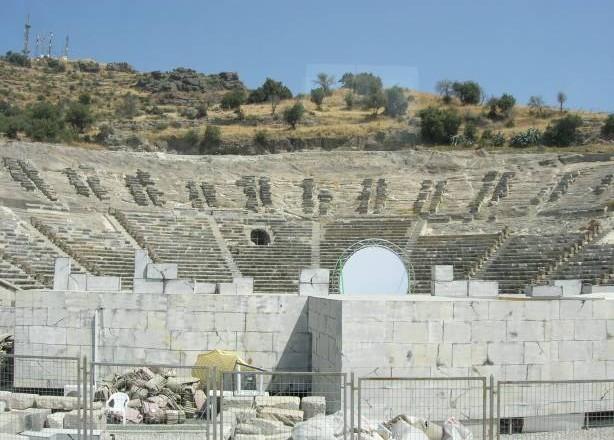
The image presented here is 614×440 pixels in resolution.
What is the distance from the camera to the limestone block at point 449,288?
17.0 m

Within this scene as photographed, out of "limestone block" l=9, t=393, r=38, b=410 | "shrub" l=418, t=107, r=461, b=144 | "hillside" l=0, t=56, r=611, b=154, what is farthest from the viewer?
"shrub" l=418, t=107, r=461, b=144

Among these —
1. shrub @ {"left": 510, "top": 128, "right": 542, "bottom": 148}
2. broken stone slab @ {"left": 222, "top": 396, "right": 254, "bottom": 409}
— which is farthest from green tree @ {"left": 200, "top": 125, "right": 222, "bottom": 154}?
broken stone slab @ {"left": 222, "top": 396, "right": 254, "bottom": 409}

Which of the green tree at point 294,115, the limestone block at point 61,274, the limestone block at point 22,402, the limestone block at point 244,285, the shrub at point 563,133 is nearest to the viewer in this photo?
the limestone block at point 22,402

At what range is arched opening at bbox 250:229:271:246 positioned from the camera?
123 feet

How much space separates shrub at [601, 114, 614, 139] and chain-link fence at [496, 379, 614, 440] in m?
42.8

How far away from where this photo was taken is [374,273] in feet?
60.3

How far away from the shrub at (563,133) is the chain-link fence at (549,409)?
137ft

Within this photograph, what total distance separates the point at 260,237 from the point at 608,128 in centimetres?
2633

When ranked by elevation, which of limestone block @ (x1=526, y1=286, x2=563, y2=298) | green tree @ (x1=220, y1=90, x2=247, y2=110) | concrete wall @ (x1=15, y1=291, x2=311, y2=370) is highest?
green tree @ (x1=220, y1=90, x2=247, y2=110)

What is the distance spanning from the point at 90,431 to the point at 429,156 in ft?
128

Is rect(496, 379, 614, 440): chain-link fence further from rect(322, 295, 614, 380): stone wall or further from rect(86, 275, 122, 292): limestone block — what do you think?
rect(86, 275, 122, 292): limestone block

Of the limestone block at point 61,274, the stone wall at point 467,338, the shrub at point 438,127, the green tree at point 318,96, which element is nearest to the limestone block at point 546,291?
the stone wall at point 467,338

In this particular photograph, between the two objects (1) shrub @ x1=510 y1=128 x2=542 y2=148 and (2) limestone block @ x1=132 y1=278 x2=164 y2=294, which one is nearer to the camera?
(2) limestone block @ x1=132 y1=278 x2=164 y2=294

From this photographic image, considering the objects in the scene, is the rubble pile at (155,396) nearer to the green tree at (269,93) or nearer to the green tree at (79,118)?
the green tree at (79,118)
